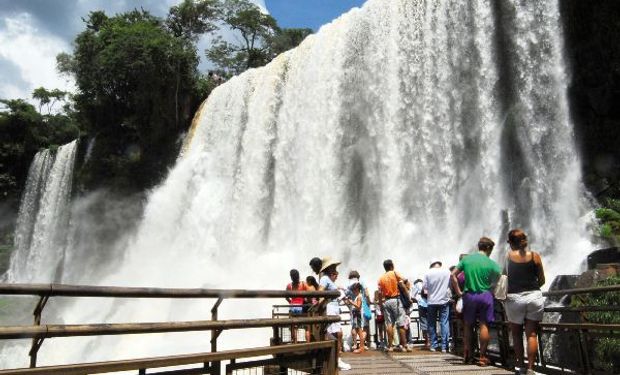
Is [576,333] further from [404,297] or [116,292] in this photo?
[116,292]

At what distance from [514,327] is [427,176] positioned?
42.1ft

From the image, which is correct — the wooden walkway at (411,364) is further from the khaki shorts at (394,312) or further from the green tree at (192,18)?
the green tree at (192,18)

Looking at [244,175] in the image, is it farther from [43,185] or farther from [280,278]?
[43,185]

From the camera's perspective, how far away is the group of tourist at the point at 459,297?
562 cm

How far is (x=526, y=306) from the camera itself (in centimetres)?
561

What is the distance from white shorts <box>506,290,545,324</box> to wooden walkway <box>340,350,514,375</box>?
2.73 ft

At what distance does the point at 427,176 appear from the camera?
724 inches

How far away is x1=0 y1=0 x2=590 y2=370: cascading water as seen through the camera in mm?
16781

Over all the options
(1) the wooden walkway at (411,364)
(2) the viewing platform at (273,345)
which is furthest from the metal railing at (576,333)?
(1) the wooden walkway at (411,364)

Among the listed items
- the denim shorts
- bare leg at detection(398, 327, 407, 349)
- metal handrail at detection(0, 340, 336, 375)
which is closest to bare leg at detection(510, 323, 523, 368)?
the denim shorts

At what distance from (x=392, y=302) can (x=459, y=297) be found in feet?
5.50

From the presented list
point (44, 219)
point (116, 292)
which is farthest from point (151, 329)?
point (44, 219)

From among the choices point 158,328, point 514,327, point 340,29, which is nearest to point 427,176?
point 340,29

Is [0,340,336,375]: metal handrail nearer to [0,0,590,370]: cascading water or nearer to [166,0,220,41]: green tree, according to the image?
[0,0,590,370]: cascading water
